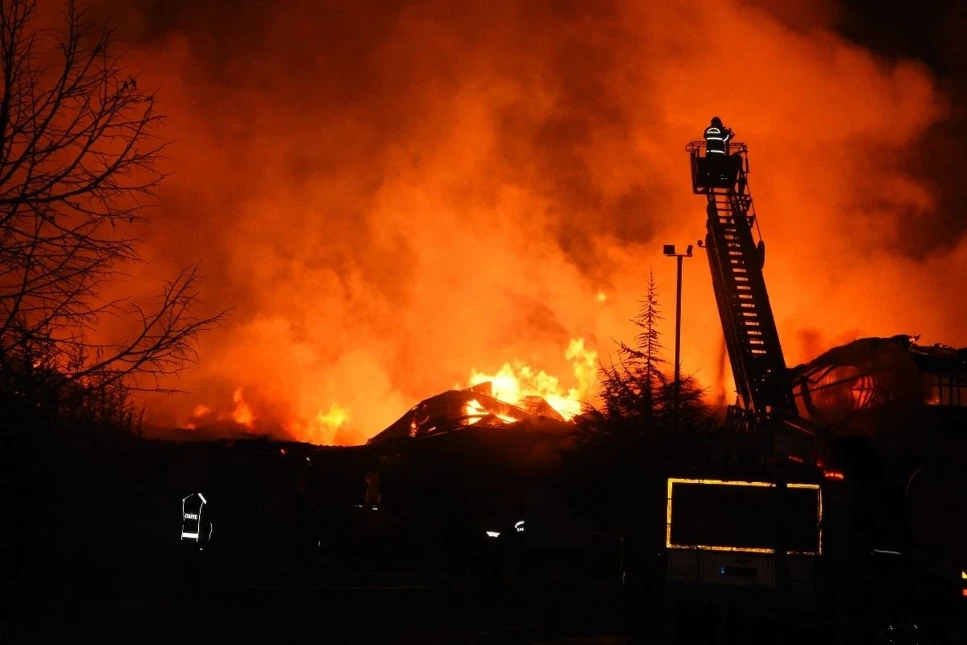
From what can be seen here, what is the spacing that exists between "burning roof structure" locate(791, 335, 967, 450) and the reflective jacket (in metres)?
7.79

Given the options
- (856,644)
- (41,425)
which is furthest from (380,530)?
(41,425)

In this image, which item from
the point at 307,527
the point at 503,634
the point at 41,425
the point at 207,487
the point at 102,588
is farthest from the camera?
the point at 307,527

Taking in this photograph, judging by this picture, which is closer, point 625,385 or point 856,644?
point 856,644

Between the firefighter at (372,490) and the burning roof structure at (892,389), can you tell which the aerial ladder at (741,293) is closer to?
the burning roof structure at (892,389)

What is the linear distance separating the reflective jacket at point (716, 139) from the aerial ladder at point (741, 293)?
0.96 ft

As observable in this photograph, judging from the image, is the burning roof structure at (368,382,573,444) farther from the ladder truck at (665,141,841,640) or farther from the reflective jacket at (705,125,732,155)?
the ladder truck at (665,141,841,640)

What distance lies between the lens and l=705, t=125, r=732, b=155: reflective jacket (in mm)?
35688

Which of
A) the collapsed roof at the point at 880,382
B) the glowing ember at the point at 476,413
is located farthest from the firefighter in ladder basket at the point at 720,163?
the glowing ember at the point at 476,413

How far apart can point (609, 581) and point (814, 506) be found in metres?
12.4

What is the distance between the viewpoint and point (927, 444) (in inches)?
1086

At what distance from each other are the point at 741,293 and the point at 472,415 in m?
14.7

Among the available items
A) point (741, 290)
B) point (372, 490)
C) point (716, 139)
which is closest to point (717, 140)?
point (716, 139)

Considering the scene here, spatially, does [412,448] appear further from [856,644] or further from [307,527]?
[856,644]

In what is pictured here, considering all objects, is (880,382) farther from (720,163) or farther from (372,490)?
(372,490)
